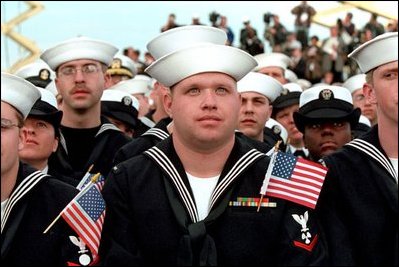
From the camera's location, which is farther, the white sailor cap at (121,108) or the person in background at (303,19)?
the person in background at (303,19)

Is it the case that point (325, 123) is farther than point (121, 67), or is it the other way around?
point (121, 67)

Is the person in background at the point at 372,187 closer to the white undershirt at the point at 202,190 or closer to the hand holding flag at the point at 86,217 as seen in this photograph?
the white undershirt at the point at 202,190

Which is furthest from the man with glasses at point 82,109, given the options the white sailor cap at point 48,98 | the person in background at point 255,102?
the person in background at point 255,102

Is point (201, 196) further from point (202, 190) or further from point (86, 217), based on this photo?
point (86, 217)

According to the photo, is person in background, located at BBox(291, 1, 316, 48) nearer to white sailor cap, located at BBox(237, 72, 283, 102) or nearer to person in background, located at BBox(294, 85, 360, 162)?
white sailor cap, located at BBox(237, 72, 283, 102)

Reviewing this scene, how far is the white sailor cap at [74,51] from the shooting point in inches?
281

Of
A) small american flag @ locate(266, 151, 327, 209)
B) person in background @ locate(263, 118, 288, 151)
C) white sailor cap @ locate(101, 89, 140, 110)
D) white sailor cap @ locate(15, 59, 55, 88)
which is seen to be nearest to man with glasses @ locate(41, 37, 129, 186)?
white sailor cap @ locate(101, 89, 140, 110)

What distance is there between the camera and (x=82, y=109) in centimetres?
689

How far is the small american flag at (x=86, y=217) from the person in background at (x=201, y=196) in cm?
5

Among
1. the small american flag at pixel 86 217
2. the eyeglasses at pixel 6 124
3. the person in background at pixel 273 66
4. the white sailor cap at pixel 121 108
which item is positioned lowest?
the small american flag at pixel 86 217

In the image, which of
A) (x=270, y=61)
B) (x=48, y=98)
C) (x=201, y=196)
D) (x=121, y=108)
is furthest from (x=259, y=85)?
(x=201, y=196)

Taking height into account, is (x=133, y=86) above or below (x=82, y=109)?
above

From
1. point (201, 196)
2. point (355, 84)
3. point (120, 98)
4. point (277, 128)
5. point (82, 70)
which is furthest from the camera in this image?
point (355, 84)

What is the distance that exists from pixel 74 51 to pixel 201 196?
10.5 ft
